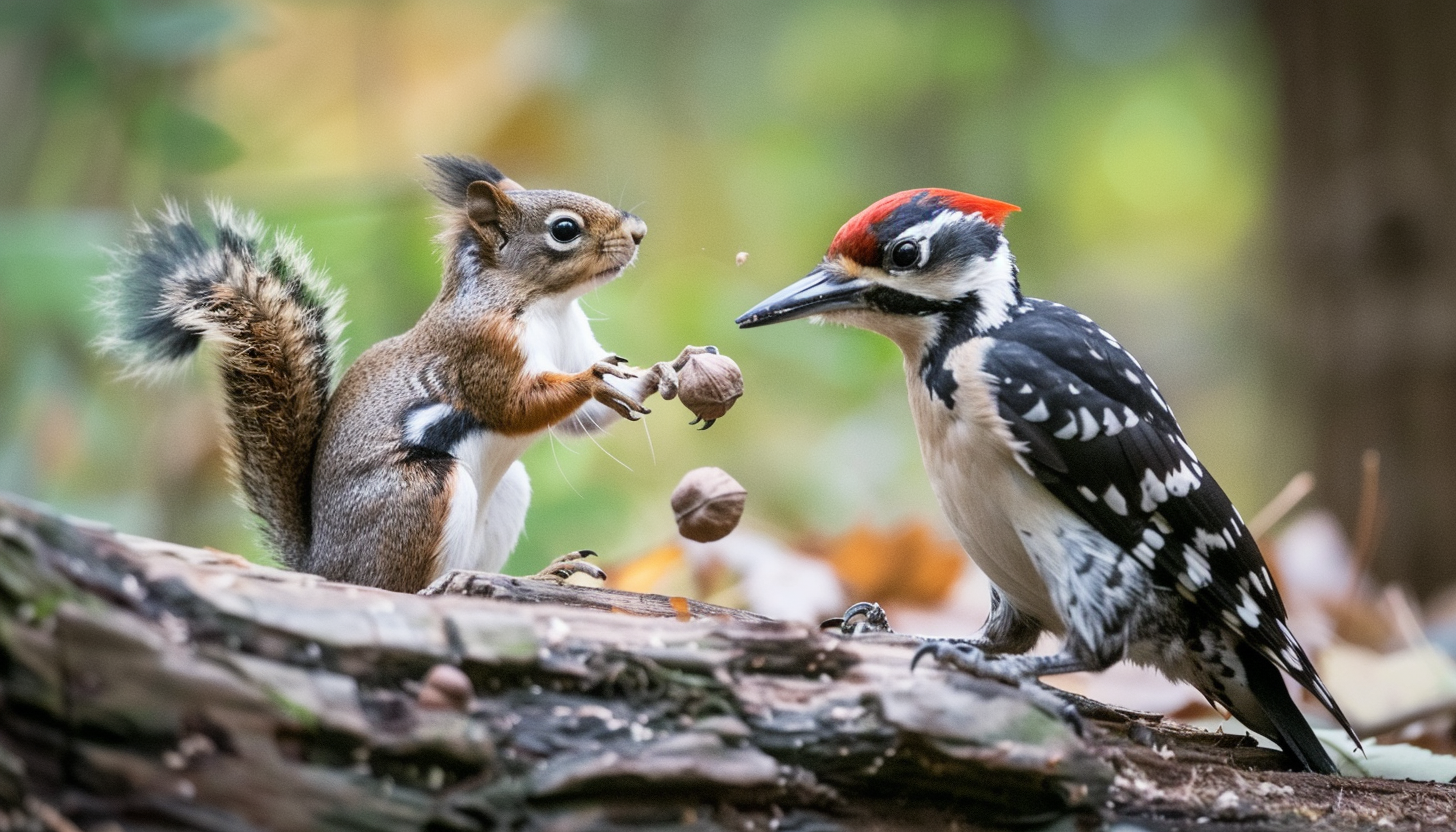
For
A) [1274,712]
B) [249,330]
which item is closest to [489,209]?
[249,330]

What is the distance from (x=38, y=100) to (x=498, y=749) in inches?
190

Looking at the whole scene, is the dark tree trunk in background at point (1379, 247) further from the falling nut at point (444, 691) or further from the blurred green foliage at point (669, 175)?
the falling nut at point (444, 691)

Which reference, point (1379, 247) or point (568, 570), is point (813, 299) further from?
point (1379, 247)

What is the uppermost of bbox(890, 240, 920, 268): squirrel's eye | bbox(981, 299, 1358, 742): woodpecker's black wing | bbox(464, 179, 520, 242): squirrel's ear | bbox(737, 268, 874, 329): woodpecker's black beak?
bbox(464, 179, 520, 242): squirrel's ear

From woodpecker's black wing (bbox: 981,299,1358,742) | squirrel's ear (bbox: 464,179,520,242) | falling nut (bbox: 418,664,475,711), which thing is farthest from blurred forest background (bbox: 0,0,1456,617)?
falling nut (bbox: 418,664,475,711)

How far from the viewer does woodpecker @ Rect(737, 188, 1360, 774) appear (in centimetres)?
241

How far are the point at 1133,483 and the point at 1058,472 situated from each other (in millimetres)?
171

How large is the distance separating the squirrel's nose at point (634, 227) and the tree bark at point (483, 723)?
1.02 metres

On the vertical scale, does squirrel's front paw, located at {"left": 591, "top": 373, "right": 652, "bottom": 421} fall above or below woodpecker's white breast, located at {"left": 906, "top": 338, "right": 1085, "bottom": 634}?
above

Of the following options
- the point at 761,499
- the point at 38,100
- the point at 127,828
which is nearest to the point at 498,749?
the point at 127,828

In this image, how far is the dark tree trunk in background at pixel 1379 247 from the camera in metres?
6.12

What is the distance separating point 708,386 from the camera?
2.44 meters

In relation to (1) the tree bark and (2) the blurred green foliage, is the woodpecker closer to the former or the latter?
(1) the tree bark

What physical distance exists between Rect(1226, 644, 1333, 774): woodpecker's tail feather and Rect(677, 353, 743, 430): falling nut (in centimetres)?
120
